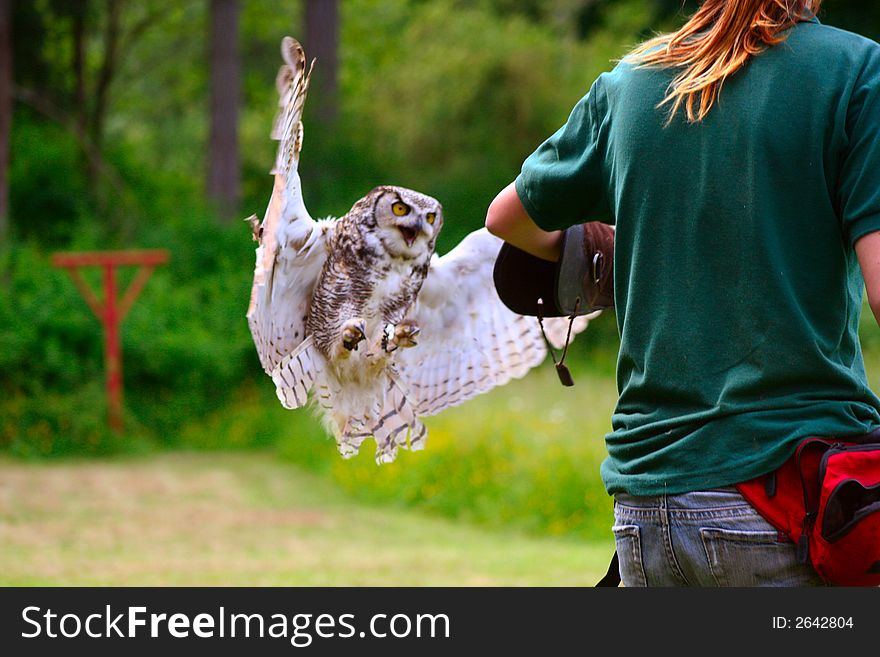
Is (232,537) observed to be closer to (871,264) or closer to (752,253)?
(752,253)

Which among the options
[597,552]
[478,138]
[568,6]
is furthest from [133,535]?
[568,6]

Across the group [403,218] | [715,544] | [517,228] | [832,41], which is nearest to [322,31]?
[403,218]

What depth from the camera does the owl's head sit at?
10.6 ft

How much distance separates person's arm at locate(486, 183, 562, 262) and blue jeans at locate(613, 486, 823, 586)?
60cm

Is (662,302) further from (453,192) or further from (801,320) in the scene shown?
(453,192)

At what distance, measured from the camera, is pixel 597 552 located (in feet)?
27.6

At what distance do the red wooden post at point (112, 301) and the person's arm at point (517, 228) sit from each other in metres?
11.0

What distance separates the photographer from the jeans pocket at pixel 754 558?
6.12 ft

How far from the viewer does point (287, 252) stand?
10.5 feet

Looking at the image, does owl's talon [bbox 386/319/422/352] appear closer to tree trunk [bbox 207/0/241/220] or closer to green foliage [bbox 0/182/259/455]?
green foliage [bbox 0/182/259/455]

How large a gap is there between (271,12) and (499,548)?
20120 millimetres

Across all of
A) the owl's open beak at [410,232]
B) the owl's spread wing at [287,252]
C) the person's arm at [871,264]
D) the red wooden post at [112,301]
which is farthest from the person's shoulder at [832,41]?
the red wooden post at [112,301]

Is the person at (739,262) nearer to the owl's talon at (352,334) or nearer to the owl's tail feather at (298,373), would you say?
the owl's talon at (352,334)

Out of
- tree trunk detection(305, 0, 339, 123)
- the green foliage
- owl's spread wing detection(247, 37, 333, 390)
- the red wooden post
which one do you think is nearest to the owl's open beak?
owl's spread wing detection(247, 37, 333, 390)
